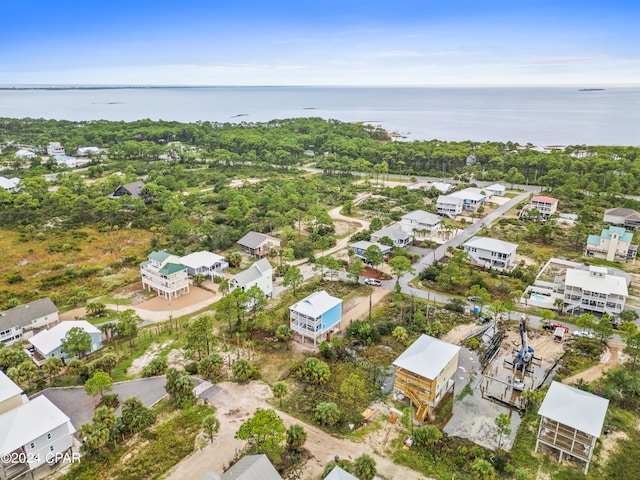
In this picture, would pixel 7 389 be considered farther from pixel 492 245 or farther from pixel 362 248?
pixel 492 245

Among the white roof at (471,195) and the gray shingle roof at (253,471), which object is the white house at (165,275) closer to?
the gray shingle roof at (253,471)

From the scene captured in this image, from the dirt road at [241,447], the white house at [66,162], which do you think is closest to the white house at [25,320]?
the dirt road at [241,447]

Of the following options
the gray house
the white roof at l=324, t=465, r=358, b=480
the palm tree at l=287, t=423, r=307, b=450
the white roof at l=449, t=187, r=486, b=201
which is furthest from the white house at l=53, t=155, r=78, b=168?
the white roof at l=324, t=465, r=358, b=480

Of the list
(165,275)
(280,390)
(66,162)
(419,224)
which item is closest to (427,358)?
(280,390)

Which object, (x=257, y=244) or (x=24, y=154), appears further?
(x=24, y=154)

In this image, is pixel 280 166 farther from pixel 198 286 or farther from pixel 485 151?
pixel 198 286
